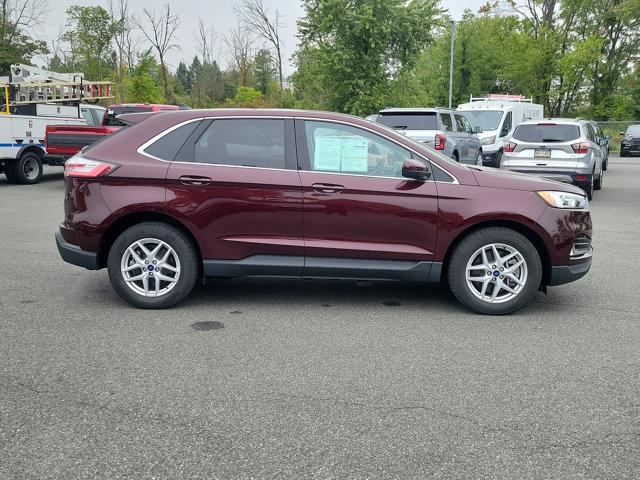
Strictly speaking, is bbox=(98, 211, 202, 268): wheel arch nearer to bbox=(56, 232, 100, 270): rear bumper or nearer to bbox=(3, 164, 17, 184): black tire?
bbox=(56, 232, 100, 270): rear bumper

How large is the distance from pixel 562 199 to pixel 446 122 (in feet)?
31.4

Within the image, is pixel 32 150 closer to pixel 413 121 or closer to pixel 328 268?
pixel 413 121

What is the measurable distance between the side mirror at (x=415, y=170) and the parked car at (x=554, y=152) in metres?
8.23

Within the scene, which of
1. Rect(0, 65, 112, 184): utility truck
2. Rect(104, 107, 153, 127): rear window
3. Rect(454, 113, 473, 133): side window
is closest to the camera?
Rect(0, 65, 112, 184): utility truck

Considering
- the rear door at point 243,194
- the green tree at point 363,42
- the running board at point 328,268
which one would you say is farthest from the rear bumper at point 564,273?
the green tree at point 363,42

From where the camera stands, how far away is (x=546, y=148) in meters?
13.0

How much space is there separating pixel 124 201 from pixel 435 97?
52.7m

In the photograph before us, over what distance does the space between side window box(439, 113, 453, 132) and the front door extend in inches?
367

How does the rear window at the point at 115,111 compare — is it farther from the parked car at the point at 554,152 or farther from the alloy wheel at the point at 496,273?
the alloy wheel at the point at 496,273

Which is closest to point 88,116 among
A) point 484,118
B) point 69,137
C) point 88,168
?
point 69,137

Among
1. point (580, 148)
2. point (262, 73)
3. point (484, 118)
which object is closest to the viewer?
point (580, 148)

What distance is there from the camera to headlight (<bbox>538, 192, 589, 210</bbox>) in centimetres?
537

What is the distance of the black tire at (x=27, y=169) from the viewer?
602 inches

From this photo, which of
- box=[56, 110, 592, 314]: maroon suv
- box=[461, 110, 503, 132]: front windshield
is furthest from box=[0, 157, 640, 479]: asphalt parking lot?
box=[461, 110, 503, 132]: front windshield
